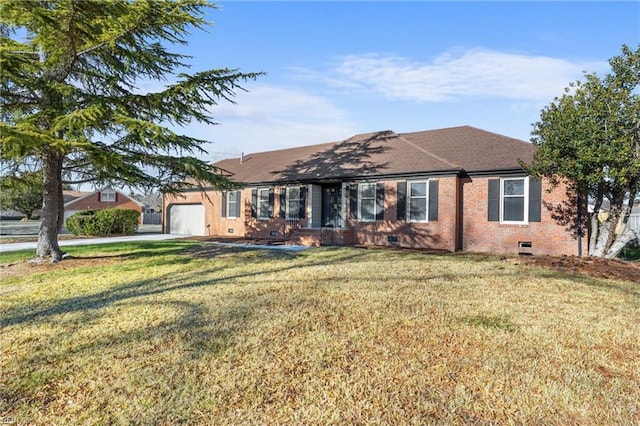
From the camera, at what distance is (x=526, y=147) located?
13.9 m

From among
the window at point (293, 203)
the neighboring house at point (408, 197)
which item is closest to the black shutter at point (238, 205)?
the neighboring house at point (408, 197)

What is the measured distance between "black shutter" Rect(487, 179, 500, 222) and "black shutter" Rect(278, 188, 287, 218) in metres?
9.24

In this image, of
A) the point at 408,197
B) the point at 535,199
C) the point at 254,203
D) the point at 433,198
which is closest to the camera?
the point at 535,199

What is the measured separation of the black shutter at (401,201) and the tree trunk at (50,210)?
37.7 ft

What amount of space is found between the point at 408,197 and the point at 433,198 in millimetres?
1034

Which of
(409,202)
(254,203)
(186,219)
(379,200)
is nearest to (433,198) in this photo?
(409,202)

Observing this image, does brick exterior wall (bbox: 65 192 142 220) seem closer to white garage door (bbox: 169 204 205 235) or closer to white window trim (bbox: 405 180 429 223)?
white garage door (bbox: 169 204 205 235)

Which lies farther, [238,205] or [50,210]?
[238,205]

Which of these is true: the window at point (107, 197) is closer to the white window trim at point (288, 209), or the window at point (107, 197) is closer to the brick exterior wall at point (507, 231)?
the white window trim at point (288, 209)

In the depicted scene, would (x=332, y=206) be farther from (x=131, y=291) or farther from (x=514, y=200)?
(x=131, y=291)

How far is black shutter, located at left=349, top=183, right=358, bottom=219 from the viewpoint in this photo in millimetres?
15944

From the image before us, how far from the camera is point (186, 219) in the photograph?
23.4 m

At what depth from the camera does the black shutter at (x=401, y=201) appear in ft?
48.0

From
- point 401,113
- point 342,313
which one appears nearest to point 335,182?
point 401,113
